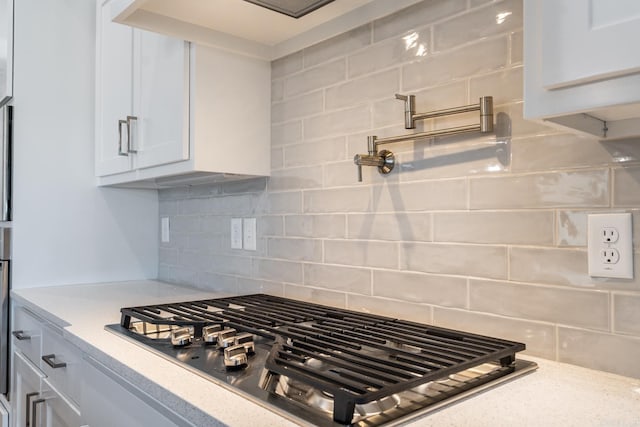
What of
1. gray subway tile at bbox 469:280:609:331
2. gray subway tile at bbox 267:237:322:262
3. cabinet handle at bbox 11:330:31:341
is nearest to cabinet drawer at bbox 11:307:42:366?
cabinet handle at bbox 11:330:31:341

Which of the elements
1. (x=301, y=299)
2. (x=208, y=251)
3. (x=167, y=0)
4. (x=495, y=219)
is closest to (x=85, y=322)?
(x=301, y=299)

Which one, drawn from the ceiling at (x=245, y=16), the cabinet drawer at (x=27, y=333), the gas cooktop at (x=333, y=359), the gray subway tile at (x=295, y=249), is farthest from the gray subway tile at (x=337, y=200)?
the cabinet drawer at (x=27, y=333)

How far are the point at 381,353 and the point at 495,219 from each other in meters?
0.41

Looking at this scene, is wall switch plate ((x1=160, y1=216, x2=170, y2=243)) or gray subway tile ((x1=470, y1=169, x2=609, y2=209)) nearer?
gray subway tile ((x1=470, y1=169, x2=609, y2=209))

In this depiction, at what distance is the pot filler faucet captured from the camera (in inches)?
44.8

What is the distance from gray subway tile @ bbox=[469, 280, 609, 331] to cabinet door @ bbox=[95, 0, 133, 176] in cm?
151

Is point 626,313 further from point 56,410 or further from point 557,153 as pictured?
point 56,410

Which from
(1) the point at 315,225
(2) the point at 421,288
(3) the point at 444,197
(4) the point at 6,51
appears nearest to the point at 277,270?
(1) the point at 315,225

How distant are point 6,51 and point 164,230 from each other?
1078 mm

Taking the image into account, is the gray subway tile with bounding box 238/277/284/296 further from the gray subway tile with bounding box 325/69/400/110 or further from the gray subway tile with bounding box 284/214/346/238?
the gray subway tile with bounding box 325/69/400/110

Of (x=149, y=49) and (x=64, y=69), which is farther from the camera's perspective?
(x=64, y=69)

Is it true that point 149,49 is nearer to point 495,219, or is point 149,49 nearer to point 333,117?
point 333,117

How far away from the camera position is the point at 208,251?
2197 mm

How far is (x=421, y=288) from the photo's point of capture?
4.32ft
